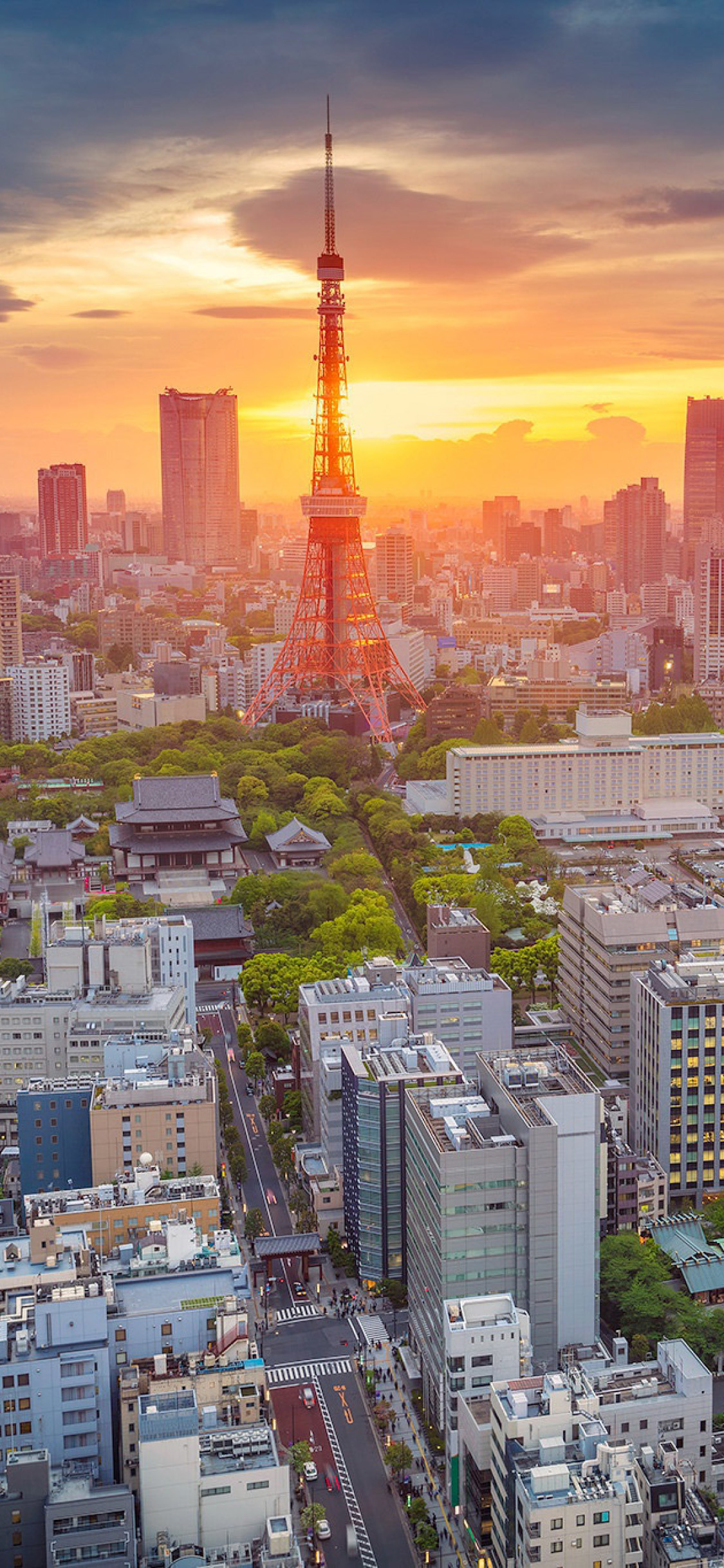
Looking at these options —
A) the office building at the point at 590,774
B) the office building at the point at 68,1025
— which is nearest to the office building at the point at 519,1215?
the office building at the point at 68,1025

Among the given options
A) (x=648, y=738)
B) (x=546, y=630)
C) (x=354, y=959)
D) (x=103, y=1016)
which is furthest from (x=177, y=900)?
(x=546, y=630)

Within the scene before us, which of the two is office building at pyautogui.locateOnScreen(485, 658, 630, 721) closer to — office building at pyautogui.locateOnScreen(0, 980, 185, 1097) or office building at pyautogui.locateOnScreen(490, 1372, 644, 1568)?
office building at pyautogui.locateOnScreen(0, 980, 185, 1097)

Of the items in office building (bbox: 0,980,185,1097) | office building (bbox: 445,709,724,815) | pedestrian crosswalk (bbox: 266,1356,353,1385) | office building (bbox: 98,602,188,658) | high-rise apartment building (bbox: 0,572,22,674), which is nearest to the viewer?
pedestrian crosswalk (bbox: 266,1356,353,1385)

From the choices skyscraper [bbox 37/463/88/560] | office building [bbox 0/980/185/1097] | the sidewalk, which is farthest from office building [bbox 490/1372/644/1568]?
skyscraper [bbox 37/463/88/560]

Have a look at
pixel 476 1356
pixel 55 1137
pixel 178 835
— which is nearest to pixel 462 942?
pixel 55 1137

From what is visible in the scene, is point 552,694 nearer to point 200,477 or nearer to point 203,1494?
point 203,1494

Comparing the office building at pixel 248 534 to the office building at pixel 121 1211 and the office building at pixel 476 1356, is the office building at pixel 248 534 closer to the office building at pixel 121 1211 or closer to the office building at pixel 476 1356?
the office building at pixel 121 1211
